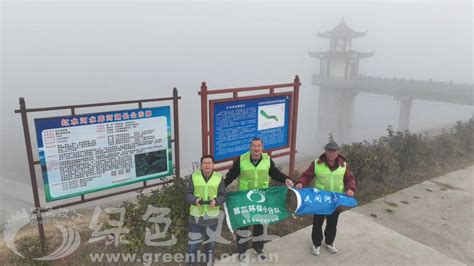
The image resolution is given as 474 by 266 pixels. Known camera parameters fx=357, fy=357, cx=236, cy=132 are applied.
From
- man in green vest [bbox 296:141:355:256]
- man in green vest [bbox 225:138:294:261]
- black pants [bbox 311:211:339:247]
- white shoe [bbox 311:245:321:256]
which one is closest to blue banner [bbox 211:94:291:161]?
man in green vest [bbox 225:138:294:261]

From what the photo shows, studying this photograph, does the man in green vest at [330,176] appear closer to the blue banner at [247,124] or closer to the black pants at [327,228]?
the black pants at [327,228]

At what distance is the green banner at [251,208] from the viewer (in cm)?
425

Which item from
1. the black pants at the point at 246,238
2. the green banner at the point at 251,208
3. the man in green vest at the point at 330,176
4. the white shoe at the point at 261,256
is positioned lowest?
the white shoe at the point at 261,256

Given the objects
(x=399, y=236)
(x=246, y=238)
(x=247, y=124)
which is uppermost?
(x=247, y=124)

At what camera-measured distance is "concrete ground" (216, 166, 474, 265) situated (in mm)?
4461

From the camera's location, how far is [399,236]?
5027mm

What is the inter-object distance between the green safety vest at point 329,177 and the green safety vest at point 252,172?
0.60 metres

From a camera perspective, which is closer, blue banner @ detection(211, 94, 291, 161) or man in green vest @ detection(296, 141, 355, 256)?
man in green vest @ detection(296, 141, 355, 256)

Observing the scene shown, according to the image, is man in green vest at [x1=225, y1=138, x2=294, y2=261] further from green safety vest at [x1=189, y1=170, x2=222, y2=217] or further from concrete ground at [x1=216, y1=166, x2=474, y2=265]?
green safety vest at [x1=189, y1=170, x2=222, y2=217]

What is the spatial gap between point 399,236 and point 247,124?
269 cm

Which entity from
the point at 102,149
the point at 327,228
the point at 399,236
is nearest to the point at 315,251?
the point at 327,228

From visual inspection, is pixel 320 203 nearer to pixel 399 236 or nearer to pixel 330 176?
pixel 330 176

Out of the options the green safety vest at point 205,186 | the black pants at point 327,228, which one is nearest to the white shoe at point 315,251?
the black pants at point 327,228

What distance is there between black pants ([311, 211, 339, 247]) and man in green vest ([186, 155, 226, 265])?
1253mm
